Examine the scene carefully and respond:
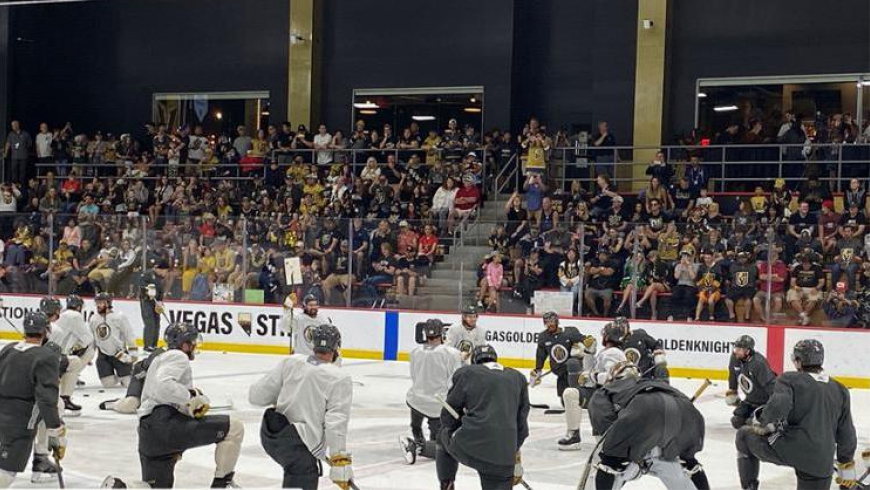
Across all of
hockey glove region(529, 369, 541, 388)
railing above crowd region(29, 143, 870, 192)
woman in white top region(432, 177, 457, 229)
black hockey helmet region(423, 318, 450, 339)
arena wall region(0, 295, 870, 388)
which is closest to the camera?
black hockey helmet region(423, 318, 450, 339)

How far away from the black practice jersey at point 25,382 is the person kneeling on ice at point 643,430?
3.98 m

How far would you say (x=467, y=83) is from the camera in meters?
27.9

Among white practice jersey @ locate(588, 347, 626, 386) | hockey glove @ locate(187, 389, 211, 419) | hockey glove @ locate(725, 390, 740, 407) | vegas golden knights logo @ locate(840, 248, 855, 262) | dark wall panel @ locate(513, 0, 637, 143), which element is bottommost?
hockey glove @ locate(725, 390, 740, 407)

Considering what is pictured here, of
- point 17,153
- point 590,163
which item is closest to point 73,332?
point 590,163

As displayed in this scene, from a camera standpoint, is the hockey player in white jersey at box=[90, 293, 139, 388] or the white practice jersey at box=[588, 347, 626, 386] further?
the hockey player in white jersey at box=[90, 293, 139, 388]

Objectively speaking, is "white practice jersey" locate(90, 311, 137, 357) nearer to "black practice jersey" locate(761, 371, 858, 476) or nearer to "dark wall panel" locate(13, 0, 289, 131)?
"black practice jersey" locate(761, 371, 858, 476)

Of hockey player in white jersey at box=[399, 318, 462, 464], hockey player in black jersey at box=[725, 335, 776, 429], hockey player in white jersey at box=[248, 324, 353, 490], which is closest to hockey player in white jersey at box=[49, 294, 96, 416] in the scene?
hockey player in white jersey at box=[399, 318, 462, 464]

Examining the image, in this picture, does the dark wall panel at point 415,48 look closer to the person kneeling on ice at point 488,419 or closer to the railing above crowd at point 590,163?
the railing above crowd at point 590,163

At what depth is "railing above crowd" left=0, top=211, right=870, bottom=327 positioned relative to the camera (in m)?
18.5

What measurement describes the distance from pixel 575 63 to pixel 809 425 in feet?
64.0

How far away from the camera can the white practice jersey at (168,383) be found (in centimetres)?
850

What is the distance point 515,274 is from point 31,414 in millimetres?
11509

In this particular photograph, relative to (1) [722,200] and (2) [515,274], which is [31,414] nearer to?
(2) [515,274]

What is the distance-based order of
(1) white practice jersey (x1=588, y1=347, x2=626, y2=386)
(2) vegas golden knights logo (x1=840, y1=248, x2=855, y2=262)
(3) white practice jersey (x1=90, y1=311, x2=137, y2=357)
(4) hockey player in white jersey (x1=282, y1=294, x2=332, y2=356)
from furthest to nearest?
(2) vegas golden knights logo (x1=840, y1=248, x2=855, y2=262) → (3) white practice jersey (x1=90, y1=311, x2=137, y2=357) → (4) hockey player in white jersey (x1=282, y1=294, x2=332, y2=356) → (1) white practice jersey (x1=588, y1=347, x2=626, y2=386)
